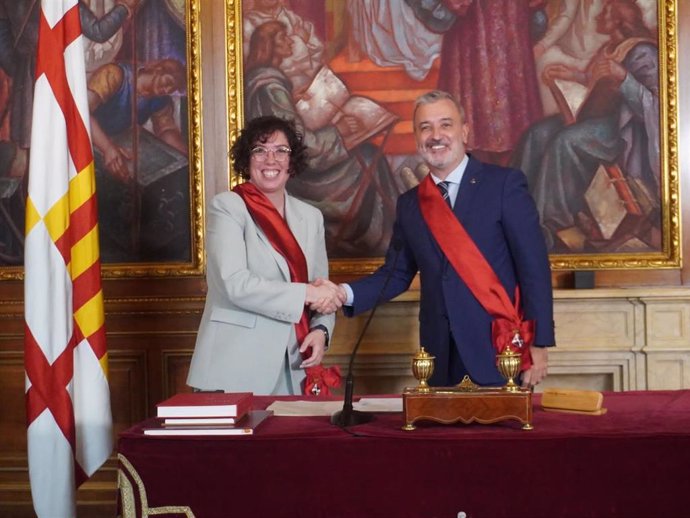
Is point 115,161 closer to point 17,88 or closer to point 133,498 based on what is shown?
point 17,88

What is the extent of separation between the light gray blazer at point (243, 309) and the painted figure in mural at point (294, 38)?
1574mm

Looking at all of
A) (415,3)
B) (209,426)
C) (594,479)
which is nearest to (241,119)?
(415,3)

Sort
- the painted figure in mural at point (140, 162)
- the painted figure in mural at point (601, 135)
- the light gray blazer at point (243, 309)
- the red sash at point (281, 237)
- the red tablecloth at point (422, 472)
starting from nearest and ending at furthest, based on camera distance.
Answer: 1. the red tablecloth at point (422, 472)
2. the light gray blazer at point (243, 309)
3. the red sash at point (281, 237)
4. the painted figure in mural at point (601, 135)
5. the painted figure in mural at point (140, 162)

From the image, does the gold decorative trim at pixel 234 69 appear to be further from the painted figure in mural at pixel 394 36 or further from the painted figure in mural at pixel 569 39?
the painted figure in mural at pixel 569 39

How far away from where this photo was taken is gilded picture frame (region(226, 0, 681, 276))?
14.8ft

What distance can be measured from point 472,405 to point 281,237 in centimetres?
130

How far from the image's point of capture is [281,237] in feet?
10.6

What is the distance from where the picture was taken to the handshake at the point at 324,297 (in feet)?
10.4

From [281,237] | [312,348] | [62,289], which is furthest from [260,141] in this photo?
[62,289]

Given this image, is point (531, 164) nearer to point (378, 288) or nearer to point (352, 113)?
point (352, 113)

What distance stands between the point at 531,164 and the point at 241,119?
1.47 meters

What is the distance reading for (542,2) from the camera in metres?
4.56

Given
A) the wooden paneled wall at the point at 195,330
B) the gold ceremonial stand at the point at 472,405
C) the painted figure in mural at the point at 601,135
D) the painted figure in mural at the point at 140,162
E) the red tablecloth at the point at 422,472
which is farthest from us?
the painted figure in mural at the point at 140,162

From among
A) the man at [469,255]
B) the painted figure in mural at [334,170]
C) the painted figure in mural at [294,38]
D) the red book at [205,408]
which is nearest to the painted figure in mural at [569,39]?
the painted figure in mural at [334,170]
